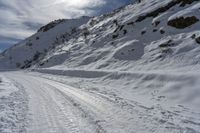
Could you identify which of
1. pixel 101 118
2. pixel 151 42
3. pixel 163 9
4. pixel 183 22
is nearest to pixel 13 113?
pixel 101 118

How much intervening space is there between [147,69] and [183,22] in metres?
7.02

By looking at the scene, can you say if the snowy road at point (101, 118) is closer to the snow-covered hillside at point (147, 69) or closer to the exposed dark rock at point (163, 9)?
the snow-covered hillside at point (147, 69)

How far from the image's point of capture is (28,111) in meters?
11.0

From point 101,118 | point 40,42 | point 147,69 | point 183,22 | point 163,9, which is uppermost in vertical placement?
point 40,42

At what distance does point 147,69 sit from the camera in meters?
21.3

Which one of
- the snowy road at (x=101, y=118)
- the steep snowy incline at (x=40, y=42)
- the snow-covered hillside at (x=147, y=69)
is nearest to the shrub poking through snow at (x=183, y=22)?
the snow-covered hillside at (x=147, y=69)

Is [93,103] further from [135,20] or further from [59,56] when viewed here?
[59,56]

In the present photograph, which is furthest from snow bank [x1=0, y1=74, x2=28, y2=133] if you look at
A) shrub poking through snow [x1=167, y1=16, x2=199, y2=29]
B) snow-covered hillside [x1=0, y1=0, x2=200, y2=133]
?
shrub poking through snow [x1=167, y1=16, x2=199, y2=29]

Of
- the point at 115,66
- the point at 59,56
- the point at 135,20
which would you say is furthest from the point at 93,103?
the point at 59,56

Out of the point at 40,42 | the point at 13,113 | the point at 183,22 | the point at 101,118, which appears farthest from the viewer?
the point at 40,42

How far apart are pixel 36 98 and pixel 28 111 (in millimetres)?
3285

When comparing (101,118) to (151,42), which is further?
(151,42)

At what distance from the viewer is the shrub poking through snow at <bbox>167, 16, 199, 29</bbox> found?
24797mm

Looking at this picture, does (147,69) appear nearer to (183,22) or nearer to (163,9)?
(183,22)
